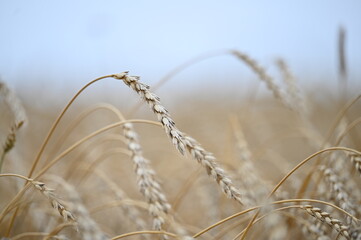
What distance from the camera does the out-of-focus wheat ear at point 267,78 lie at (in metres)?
1.42

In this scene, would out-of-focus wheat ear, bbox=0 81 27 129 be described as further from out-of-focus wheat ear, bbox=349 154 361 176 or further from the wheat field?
out-of-focus wheat ear, bbox=349 154 361 176

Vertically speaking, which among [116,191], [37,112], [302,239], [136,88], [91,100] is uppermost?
[91,100]

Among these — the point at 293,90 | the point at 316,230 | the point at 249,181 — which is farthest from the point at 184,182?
the point at 316,230

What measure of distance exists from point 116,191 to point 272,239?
0.64 meters

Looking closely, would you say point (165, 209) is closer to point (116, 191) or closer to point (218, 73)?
point (116, 191)

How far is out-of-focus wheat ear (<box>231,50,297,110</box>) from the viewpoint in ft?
4.67

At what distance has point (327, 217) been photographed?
86 centimetres

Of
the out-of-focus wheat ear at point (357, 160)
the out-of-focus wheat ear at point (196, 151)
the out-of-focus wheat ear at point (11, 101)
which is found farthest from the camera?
the out-of-focus wheat ear at point (11, 101)

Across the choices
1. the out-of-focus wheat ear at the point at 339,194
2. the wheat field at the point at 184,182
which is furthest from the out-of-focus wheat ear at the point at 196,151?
the out-of-focus wheat ear at the point at 339,194

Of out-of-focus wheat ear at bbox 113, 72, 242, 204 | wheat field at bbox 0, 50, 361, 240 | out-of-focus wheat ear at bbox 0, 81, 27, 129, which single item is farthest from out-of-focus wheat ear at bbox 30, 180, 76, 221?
out-of-focus wheat ear at bbox 0, 81, 27, 129

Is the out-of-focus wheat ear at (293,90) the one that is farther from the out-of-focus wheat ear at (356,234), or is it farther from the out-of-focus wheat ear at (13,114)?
the out-of-focus wheat ear at (13,114)

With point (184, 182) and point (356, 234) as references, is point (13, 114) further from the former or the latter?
point (356, 234)

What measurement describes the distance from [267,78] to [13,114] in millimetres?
1040

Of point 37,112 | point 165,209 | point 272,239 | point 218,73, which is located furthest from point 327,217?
point 218,73
